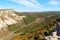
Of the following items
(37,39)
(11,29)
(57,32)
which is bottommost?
(11,29)

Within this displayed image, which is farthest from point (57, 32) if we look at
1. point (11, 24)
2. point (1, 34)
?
point (11, 24)

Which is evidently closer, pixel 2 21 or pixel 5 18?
pixel 2 21

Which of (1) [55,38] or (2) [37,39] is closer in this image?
(1) [55,38]

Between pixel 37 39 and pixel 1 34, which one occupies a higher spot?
pixel 37 39

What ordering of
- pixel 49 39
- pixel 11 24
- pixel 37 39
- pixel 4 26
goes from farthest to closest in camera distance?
pixel 11 24 < pixel 4 26 < pixel 37 39 < pixel 49 39

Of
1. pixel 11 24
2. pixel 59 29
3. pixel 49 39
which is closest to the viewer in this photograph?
pixel 49 39

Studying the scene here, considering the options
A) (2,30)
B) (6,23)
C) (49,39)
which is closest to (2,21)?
(6,23)

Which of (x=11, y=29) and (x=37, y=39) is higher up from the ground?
(x=37, y=39)

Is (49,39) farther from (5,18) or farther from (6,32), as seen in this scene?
(5,18)

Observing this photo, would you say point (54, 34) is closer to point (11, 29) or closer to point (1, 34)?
point (1, 34)
